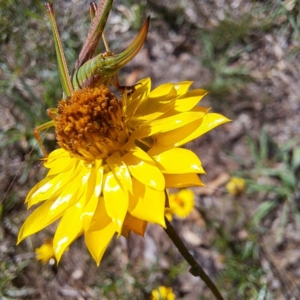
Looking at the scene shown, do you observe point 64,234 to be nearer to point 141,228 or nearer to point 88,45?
point 141,228

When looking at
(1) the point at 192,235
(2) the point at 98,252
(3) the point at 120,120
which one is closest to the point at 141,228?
(2) the point at 98,252

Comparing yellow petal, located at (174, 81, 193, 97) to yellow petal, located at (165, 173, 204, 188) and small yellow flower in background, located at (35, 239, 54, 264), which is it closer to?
yellow petal, located at (165, 173, 204, 188)

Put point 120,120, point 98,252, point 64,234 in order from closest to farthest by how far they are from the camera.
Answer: point 98,252 < point 64,234 < point 120,120

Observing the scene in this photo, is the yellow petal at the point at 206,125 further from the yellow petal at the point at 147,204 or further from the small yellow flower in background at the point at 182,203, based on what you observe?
the small yellow flower in background at the point at 182,203

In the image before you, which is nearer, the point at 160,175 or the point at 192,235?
the point at 160,175

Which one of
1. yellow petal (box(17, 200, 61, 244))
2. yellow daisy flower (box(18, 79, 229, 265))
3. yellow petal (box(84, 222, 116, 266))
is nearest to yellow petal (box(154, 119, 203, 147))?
yellow daisy flower (box(18, 79, 229, 265))

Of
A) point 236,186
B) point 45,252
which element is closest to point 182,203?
point 236,186
